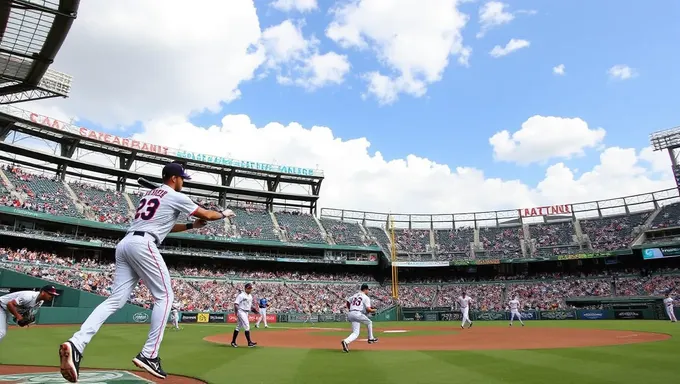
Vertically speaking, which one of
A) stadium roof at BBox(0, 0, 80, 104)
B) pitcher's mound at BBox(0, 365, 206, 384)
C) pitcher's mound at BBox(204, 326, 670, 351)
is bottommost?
pitcher's mound at BBox(0, 365, 206, 384)

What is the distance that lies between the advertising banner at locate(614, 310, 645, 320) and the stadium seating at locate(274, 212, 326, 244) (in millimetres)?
34160

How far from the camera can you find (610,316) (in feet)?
123

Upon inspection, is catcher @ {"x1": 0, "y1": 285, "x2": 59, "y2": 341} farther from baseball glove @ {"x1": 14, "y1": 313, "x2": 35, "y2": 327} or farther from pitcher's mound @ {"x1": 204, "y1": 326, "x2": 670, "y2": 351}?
pitcher's mound @ {"x1": 204, "y1": 326, "x2": 670, "y2": 351}

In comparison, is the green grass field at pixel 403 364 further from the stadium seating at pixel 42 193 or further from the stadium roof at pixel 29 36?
the stadium seating at pixel 42 193

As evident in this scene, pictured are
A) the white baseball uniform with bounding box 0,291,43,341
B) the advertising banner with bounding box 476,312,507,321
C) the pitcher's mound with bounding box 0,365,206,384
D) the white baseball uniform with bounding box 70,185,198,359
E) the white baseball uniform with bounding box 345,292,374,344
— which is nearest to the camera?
the white baseball uniform with bounding box 70,185,198,359

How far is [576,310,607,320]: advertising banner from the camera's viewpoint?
3791cm

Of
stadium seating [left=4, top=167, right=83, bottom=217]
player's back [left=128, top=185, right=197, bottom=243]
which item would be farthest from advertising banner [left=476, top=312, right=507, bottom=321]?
player's back [left=128, top=185, right=197, bottom=243]

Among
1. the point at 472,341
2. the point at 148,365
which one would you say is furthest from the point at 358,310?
the point at 148,365

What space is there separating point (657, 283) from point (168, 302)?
55280 millimetres

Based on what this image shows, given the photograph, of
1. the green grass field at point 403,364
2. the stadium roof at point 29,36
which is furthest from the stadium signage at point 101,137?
the green grass field at point 403,364

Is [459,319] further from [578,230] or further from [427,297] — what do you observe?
[578,230]

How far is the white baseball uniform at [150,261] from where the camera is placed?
210 inches

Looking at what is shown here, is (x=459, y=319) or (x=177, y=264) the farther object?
(x=177, y=264)

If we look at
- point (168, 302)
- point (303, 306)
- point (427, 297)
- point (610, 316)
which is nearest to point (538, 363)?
point (168, 302)
